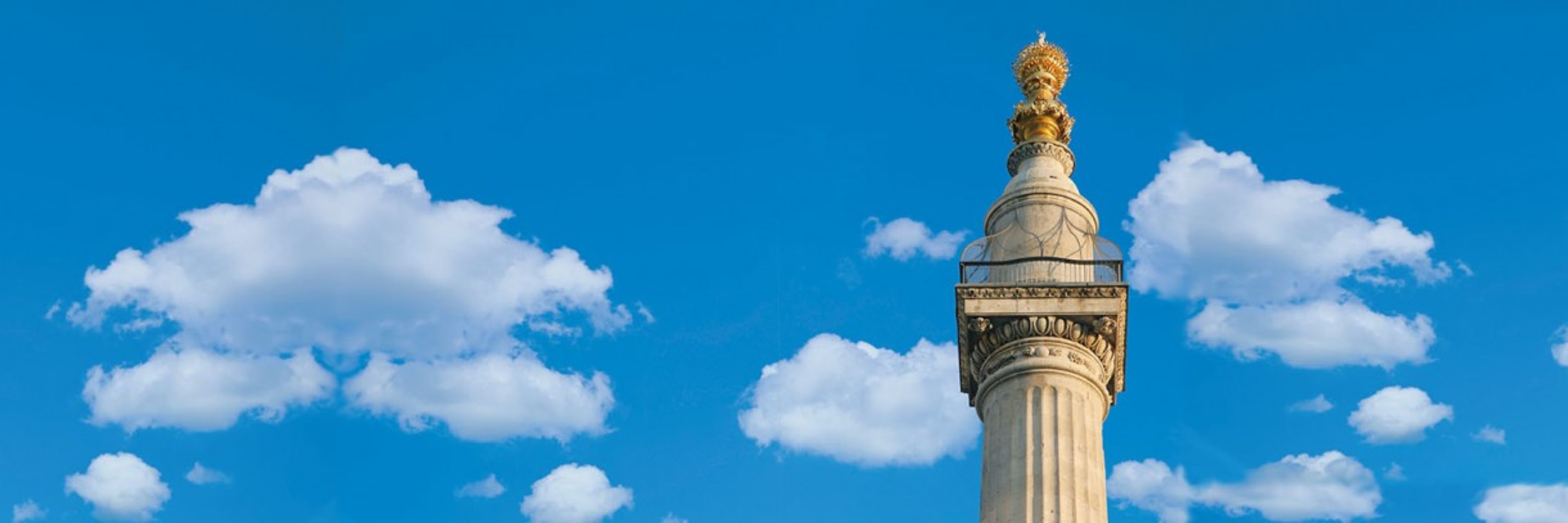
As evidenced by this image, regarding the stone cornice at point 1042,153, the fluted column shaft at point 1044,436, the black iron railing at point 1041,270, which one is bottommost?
the fluted column shaft at point 1044,436

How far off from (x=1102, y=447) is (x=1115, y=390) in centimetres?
266

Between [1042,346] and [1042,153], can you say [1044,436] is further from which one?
[1042,153]

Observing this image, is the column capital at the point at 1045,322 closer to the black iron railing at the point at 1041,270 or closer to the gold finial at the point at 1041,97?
the black iron railing at the point at 1041,270

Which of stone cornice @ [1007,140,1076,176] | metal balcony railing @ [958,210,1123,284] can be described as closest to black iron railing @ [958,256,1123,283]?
metal balcony railing @ [958,210,1123,284]

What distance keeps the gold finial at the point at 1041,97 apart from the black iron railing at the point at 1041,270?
4111 mm

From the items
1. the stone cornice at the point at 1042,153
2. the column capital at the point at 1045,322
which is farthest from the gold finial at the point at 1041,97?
the column capital at the point at 1045,322

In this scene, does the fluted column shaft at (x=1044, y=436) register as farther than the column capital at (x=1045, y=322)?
No

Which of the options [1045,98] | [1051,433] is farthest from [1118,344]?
[1045,98]

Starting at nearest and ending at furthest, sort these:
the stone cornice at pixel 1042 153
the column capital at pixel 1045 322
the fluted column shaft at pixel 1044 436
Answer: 1. the fluted column shaft at pixel 1044 436
2. the column capital at pixel 1045 322
3. the stone cornice at pixel 1042 153

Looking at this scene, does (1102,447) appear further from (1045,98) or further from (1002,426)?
(1045,98)

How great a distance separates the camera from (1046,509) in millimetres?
24906

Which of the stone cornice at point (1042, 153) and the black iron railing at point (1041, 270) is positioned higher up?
the stone cornice at point (1042, 153)

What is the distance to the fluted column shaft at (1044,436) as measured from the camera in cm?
2511

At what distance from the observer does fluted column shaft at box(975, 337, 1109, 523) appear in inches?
989
